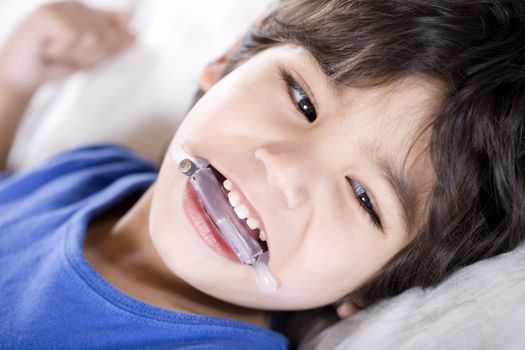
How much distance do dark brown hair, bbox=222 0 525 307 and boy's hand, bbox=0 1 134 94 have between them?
619mm

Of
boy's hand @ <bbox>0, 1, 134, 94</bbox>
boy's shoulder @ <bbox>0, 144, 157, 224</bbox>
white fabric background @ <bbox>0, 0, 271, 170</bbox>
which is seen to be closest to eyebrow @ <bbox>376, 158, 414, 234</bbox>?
boy's shoulder @ <bbox>0, 144, 157, 224</bbox>

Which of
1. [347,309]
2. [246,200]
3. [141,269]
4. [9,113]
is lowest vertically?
[347,309]

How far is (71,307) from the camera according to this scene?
79 centimetres

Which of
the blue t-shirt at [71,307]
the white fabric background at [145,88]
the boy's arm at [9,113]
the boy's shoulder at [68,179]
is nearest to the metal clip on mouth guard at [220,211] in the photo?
the blue t-shirt at [71,307]

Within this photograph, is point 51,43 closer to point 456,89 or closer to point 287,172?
point 287,172

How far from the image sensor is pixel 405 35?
0.74 m

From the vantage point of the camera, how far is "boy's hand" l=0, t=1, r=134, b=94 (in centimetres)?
121

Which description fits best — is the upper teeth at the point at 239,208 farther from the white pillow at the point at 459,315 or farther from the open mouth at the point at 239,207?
the white pillow at the point at 459,315

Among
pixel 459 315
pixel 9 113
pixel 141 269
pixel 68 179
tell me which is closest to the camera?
pixel 459 315

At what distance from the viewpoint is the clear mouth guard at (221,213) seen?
0.74m

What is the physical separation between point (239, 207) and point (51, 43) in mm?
753

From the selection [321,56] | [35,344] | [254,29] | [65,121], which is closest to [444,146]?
[321,56]

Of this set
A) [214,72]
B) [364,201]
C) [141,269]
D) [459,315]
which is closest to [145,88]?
[214,72]

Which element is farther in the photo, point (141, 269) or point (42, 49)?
point (42, 49)
